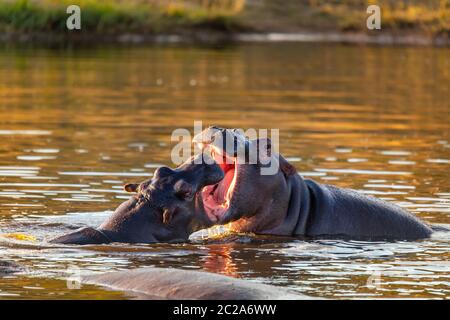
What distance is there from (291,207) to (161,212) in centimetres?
111

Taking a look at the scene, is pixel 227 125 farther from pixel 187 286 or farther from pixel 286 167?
pixel 187 286

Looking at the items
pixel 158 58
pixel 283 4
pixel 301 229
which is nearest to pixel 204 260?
pixel 301 229

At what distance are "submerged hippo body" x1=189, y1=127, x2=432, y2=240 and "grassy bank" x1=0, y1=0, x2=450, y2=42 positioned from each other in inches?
1026

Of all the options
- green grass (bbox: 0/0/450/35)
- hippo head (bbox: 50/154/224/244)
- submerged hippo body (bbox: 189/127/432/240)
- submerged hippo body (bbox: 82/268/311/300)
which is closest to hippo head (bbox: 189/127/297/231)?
submerged hippo body (bbox: 189/127/432/240)

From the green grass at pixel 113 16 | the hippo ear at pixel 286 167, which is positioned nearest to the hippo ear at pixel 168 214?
the hippo ear at pixel 286 167

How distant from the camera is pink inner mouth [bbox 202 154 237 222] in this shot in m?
9.50

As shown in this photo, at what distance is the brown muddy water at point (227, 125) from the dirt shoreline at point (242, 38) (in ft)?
7.44

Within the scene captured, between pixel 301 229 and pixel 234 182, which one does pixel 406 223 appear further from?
pixel 234 182

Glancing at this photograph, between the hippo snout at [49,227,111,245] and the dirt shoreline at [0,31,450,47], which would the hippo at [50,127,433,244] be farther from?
the dirt shoreline at [0,31,450,47]

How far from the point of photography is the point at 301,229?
10.0 m

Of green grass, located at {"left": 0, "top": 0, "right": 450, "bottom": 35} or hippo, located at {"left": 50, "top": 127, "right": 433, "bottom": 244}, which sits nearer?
hippo, located at {"left": 50, "top": 127, "right": 433, "bottom": 244}

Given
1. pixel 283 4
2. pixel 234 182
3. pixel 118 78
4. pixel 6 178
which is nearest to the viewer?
pixel 234 182

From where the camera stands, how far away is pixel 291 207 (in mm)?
9906

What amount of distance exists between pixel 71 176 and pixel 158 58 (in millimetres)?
17878
